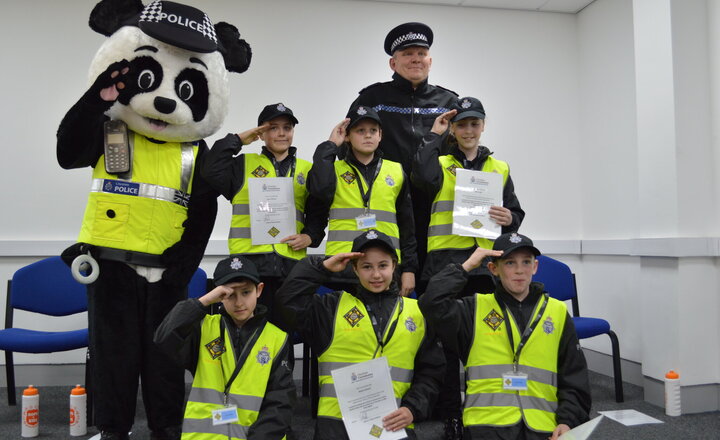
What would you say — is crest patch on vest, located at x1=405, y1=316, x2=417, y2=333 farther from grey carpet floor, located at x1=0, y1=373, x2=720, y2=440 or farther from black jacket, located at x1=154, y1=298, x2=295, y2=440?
grey carpet floor, located at x1=0, y1=373, x2=720, y2=440

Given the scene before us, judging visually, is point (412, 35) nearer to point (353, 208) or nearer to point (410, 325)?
point (353, 208)

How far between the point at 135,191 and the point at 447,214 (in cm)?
157

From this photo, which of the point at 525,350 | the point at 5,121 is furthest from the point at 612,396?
the point at 5,121

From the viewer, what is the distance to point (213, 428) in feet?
7.77

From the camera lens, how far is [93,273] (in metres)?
2.49

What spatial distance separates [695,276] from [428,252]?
1.94 m

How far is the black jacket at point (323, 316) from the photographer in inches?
102

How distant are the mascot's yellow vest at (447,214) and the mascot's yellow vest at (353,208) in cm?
21

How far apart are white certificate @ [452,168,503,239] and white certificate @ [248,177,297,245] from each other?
0.88 meters

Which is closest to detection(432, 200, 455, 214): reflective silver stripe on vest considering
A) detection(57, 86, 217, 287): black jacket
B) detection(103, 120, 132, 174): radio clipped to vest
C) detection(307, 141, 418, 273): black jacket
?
detection(307, 141, 418, 273): black jacket

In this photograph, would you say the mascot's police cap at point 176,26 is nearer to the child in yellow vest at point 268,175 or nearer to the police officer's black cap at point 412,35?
the child in yellow vest at point 268,175

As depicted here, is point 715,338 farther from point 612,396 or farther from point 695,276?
point 612,396

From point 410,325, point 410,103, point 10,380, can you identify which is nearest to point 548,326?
point 410,325

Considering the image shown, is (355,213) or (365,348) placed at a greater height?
(355,213)
